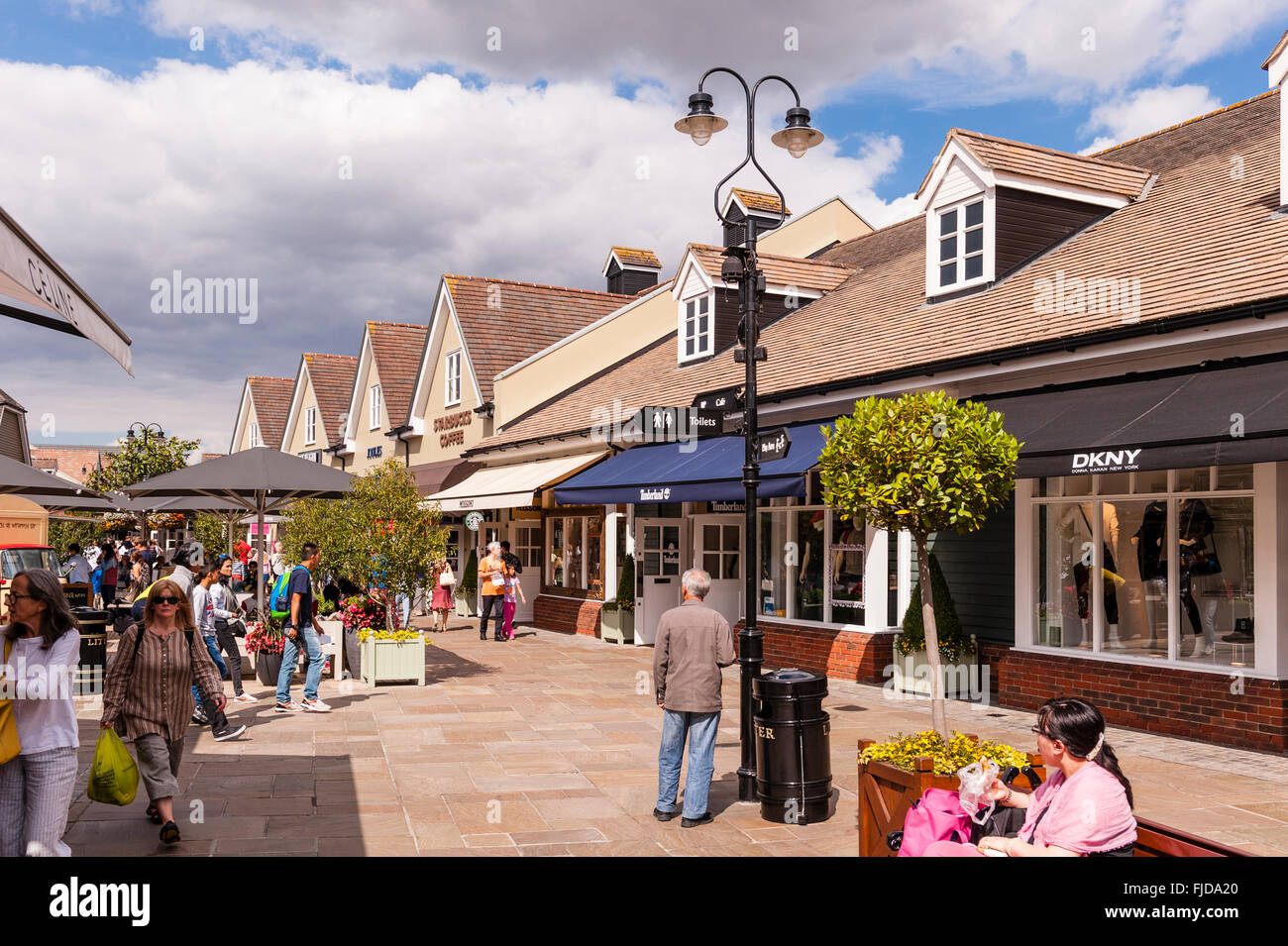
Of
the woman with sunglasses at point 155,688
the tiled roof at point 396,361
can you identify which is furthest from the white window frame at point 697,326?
the woman with sunglasses at point 155,688

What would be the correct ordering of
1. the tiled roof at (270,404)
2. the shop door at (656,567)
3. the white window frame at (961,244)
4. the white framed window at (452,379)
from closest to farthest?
the white window frame at (961,244), the shop door at (656,567), the white framed window at (452,379), the tiled roof at (270,404)

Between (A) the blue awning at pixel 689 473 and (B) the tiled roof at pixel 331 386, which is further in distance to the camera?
(B) the tiled roof at pixel 331 386

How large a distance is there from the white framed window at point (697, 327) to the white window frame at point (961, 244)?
610cm

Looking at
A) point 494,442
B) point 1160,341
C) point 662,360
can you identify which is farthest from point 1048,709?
point 494,442

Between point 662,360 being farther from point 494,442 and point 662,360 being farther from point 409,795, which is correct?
point 409,795

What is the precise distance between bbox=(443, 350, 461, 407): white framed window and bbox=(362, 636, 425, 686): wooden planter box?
16.0 m

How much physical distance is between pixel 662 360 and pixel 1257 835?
1865 cm

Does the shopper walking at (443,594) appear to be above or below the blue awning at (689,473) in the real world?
below

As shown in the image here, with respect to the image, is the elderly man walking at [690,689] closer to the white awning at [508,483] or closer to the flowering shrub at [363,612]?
the flowering shrub at [363,612]

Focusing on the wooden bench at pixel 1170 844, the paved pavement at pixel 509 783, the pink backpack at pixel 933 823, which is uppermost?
the wooden bench at pixel 1170 844

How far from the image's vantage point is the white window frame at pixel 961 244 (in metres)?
15.2

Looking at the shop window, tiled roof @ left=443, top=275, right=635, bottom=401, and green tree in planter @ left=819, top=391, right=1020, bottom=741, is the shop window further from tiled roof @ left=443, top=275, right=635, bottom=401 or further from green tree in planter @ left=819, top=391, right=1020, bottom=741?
tiled roof @ left=443, top=275, right=635, bottom=401
